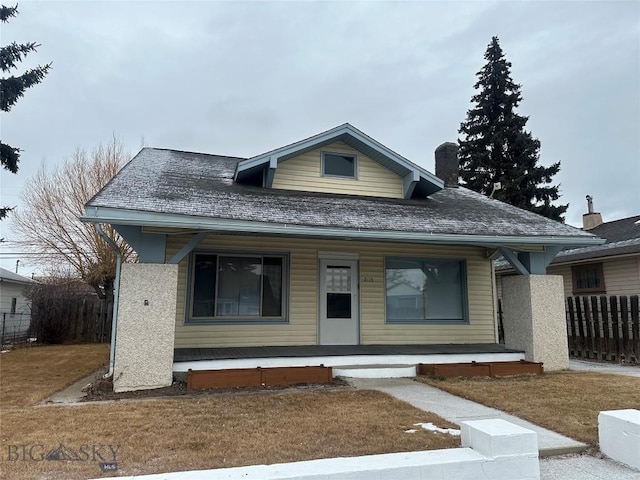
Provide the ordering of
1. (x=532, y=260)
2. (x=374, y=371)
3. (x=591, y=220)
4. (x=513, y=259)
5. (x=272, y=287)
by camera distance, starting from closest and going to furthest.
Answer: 1. (x=374, y=371)
2. (x=513, y=259)
3. (x=532, y=260)
4. (x=272, y=287)
5. (x=591, y=220)

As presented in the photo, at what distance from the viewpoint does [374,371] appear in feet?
25.7

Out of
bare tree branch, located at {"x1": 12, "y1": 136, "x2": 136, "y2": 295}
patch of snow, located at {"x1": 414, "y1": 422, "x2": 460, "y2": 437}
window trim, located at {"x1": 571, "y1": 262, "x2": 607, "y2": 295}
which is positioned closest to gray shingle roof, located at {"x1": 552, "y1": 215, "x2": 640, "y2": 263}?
window trim, located at {"x1": 571, "y1": 262, "x2": 607, "y2": 295}

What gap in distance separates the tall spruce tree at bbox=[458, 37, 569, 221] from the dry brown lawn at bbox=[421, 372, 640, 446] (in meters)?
16.7

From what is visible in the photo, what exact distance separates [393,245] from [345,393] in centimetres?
426

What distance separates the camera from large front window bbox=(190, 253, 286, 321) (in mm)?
8758

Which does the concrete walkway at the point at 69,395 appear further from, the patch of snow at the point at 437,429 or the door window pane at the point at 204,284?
the patch of snow at the point at 437,429

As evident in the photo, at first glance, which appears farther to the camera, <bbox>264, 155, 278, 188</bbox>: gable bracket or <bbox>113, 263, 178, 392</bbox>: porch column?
<bbox>264, 155, 278, 188</bbox>: gable bracket

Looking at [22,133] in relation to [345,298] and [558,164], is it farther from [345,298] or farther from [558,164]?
[558,164]

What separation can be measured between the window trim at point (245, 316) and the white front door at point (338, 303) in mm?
747

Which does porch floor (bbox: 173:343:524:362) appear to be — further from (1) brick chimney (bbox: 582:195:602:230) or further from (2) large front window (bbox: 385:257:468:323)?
(1) brick chimney (bbox: 582:195:602:230)

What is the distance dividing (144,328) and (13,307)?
16406mm

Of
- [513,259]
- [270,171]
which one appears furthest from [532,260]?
[270,171]

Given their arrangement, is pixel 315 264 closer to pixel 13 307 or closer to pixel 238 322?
pixel 238 322

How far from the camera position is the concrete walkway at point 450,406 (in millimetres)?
4055
